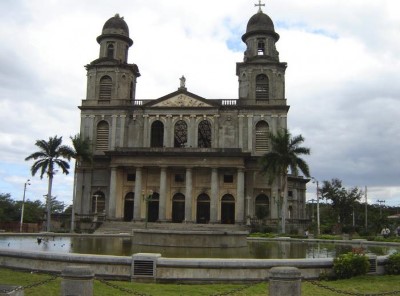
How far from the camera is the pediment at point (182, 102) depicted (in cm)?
5666

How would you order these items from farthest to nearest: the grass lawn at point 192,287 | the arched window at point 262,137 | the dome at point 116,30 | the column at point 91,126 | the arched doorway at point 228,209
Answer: the dome at point 116,30, the column at point 91,126, the arched window at point 262,137, the arched doorway at point 228,209, the grass lawn at point 192,287

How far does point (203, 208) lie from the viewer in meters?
54.1

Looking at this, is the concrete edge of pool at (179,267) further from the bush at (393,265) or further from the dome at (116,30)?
the dome at (116,30)

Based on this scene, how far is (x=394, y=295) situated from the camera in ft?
38.0

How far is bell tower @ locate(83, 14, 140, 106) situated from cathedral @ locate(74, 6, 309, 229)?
0.41ft

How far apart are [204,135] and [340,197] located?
80.7 feet

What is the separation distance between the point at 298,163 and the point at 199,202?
13360 mm

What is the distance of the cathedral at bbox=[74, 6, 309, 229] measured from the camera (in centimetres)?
5216

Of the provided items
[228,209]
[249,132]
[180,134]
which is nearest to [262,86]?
[249,132]

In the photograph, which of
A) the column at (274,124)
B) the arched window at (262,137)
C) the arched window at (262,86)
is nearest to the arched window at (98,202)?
the arched window at (262,137)

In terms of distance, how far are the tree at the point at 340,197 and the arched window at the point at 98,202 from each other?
32518 millimetres

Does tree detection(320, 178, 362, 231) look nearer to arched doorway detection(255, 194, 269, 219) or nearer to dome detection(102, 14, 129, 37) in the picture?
arched doorway detection(255, 194, 269, 219)

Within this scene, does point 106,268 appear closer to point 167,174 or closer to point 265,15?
point 167,174

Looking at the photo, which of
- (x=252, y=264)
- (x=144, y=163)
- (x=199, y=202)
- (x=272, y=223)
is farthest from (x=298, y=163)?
(x=252, y=264)
